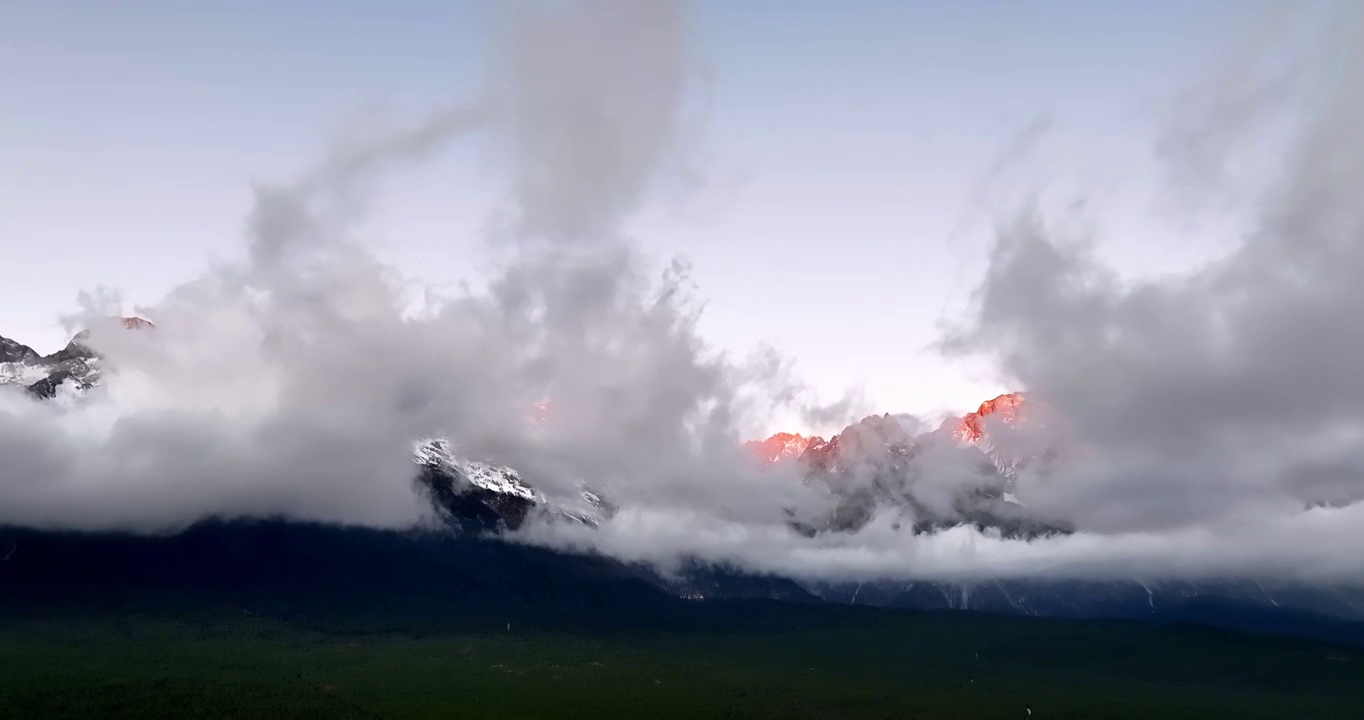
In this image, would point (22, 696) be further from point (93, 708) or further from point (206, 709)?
point (206, 709)

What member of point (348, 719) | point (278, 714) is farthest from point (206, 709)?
point (348, 719)

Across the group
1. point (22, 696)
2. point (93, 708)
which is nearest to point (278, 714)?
point (93, 708)

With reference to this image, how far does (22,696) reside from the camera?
188 metres

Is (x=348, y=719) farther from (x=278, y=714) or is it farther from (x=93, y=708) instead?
(x=93, y=708)

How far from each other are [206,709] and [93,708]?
65.4 feet

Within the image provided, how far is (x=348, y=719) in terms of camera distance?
19475 centimetres

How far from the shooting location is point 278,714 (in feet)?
640

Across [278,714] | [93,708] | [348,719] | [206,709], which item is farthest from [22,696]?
[348,719]

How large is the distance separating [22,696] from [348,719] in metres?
62.7

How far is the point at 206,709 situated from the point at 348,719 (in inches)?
1106

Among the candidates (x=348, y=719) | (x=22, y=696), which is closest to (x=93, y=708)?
(x=22, y=696)

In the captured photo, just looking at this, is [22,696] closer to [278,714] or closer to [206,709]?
[206,709]

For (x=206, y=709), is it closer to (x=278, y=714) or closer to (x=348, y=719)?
(x=278, y=714)

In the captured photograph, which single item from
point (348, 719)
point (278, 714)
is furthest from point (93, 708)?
point (348, 719)
